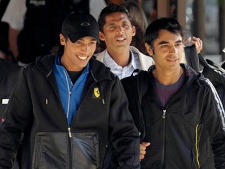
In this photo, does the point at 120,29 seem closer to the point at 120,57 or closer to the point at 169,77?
the point at 120,57

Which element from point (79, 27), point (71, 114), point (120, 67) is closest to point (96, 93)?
point (71, 114)

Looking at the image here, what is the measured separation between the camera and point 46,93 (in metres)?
4.00

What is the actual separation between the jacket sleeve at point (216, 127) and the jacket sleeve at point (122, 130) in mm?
452

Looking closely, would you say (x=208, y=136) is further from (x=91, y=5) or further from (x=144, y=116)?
(x=91, y=5)

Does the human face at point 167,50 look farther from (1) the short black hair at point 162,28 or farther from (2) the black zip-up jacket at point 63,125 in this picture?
(2) the black zip-up jacket at point 63,125

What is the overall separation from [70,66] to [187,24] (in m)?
3.41

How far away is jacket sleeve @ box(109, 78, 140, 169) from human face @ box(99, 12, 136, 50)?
777 mm

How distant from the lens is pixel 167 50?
4324 mm

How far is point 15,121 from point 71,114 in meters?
0.32

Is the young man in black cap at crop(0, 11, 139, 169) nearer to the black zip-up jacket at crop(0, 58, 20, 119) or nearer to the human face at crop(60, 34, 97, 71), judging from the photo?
the human face at crop(60, 34, 97, 71)

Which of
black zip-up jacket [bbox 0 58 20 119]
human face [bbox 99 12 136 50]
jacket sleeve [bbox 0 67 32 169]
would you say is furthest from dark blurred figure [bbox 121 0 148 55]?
jacket sleeve [bbox 0 67 32 169]

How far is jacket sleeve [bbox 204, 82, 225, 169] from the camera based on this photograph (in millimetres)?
4176

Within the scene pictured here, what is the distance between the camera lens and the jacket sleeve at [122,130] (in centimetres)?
401

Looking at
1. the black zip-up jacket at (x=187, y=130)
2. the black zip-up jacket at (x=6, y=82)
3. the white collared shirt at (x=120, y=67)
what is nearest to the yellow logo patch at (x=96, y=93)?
the black zip-up jacket at (x=187, y=130)
